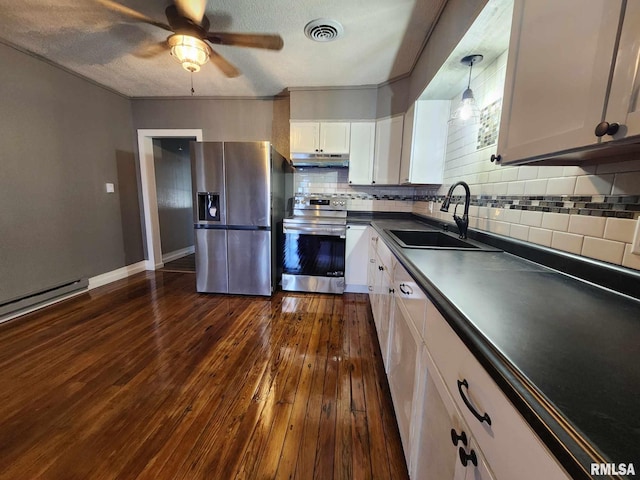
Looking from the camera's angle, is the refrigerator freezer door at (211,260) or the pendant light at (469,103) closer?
the pendant light at (469,103)

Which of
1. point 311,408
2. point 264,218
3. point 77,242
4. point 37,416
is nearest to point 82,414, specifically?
point 37,416

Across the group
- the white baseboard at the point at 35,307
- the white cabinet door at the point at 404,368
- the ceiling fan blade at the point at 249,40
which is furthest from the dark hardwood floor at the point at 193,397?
the ceiling fan blade at the point at 249,40

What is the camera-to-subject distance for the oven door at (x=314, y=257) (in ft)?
9.27

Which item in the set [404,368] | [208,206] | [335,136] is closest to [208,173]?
[208,206]

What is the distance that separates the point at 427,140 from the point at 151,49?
264cm

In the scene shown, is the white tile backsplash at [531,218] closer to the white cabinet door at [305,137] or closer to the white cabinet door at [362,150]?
the white cabinet door at [362,150]

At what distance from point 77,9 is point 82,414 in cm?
263

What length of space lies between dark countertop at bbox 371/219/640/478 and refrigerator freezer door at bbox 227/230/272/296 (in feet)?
6.84

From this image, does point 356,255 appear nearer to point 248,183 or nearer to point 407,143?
point 407,143

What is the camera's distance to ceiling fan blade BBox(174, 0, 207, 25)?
5.31 feet

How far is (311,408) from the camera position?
1394 millimetres

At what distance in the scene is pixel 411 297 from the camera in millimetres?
1048

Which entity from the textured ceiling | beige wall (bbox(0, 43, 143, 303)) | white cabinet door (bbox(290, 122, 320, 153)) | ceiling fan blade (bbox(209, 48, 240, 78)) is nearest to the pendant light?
the textured ceiling

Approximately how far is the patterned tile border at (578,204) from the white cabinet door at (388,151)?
1.48 meters
